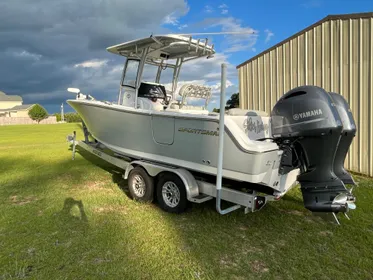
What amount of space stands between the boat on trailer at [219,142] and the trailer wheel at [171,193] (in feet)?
0.05

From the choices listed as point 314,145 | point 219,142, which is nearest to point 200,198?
point 219,142

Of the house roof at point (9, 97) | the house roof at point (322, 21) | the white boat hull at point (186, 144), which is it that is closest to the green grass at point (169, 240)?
the white boat hull at point (186, 144)

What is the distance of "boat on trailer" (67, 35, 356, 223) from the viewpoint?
3.27m

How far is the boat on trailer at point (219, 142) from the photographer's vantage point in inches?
129

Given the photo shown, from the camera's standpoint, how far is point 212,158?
3736 millimetres

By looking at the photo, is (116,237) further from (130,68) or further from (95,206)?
(130,68)

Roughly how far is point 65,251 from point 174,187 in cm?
169

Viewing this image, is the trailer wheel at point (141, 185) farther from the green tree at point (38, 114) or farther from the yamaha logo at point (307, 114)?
the green tree at point (38, 114)

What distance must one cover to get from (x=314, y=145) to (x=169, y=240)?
206 centimetres

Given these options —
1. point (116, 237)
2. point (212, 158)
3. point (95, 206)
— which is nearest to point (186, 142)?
point (212, 158)

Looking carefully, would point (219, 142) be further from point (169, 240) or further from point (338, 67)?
point (338, 67)

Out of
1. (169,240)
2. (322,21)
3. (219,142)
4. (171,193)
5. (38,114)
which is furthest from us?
(38,114)

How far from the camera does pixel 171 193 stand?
4.43m

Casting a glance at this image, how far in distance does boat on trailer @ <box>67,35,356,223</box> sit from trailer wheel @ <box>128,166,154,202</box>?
0.06ft
